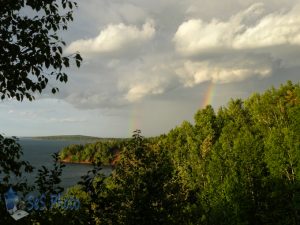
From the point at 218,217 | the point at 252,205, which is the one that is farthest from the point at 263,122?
the point at 218,217

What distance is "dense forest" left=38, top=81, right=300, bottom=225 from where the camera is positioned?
30.2ft

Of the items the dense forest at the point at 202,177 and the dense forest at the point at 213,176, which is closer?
the dense forest at the point at 202,177

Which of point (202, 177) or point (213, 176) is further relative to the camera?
point (202, 177)

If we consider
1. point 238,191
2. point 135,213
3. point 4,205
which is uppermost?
point 4,205

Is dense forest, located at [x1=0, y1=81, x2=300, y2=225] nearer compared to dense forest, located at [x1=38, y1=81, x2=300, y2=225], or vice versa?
dense forest, located at [x1=0, y1=81, x2=300, y2=225]

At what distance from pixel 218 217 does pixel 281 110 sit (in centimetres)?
3722

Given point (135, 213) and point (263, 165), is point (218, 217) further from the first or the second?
point (135, 213)

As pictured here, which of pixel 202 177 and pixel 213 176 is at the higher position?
pixel 213 176

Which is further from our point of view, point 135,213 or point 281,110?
point 281,110

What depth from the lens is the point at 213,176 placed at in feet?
176

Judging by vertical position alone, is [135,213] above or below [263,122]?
below

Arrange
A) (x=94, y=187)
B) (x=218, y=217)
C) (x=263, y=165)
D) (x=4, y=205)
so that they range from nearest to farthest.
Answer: (x=4, y=205)
(x=94, y=187)
(x=218, y=217)
(x=263, y=165)

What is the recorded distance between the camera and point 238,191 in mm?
45000

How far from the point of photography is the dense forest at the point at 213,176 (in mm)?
9195
